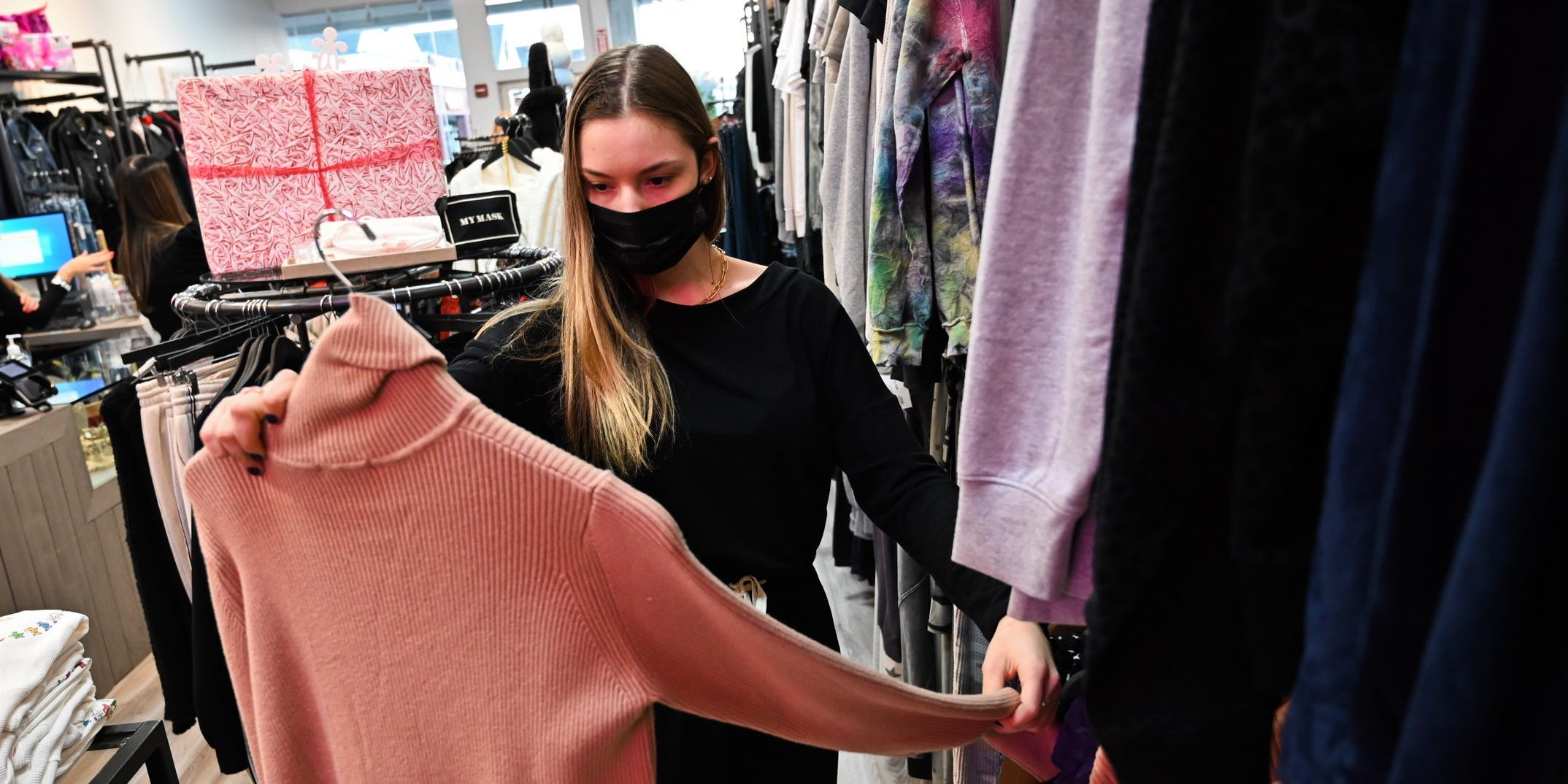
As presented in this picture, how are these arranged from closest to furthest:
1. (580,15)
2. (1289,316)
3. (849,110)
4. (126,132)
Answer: (1289,316) < (849,110) < (126,132) < (580,15)

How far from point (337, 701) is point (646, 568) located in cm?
39

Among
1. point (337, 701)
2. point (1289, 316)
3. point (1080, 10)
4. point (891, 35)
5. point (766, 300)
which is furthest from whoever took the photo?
point (891, 35)

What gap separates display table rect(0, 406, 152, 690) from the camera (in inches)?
108

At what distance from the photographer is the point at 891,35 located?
1.62m

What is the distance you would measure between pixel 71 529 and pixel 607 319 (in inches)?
110

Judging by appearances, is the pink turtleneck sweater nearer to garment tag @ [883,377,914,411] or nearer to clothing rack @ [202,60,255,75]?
garment tag @ [883,377,914,411]

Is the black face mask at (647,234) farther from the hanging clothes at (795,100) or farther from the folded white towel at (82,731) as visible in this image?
the hanging clothes at (795,100)

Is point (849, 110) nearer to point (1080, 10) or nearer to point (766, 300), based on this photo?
point (766, 300)

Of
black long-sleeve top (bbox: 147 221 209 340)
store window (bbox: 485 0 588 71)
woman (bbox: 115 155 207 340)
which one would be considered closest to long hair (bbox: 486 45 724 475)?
black long-sleeve top (bbox: 147 221 209 340)

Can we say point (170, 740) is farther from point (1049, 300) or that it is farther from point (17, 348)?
point (1049, 300)

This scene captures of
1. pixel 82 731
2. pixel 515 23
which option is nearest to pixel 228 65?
pixel 515 23

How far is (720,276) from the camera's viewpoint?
54.8 inches

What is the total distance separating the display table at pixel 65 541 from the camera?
8.98 feet

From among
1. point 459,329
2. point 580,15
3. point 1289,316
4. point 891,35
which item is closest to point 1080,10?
point 1289,316
